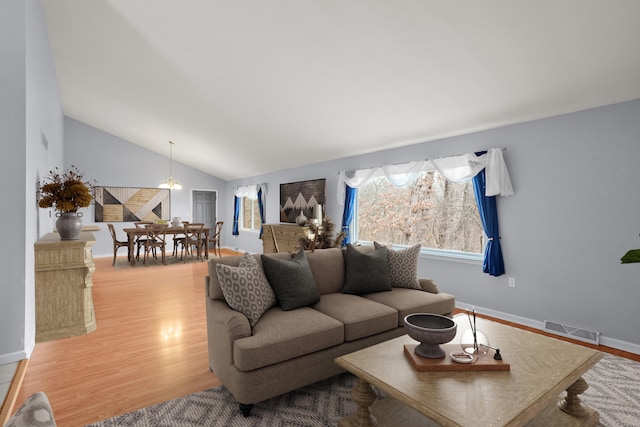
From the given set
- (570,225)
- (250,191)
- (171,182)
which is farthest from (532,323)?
(171,182)

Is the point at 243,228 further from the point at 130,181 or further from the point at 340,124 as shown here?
the point at 340,124

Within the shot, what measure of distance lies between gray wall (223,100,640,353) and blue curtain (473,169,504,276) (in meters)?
0.10

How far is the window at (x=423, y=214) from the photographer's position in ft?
15.3

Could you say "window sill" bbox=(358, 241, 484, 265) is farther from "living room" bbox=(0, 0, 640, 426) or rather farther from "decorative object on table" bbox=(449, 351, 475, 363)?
"decorative object on table" bbox=(449, 351, 475, 363)

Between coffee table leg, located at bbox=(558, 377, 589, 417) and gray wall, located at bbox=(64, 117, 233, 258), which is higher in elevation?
gray wall, located at bbox=(64, 117, 233, 258)

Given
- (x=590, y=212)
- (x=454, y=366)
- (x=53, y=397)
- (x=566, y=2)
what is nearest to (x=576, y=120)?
(x=590, y=212)

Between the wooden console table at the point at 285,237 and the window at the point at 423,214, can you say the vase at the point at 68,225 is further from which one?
the window at the point at 423,214

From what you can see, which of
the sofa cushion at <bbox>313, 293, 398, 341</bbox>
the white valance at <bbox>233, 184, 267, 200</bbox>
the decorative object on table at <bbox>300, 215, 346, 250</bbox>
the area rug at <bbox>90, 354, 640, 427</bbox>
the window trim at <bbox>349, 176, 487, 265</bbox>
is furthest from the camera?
the white valance at <bbox>233, 184, 267, 200</bbox>

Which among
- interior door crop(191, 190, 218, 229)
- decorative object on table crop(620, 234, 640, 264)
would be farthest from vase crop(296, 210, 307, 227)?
decorative object on table crop(620, 234, 640, 264)

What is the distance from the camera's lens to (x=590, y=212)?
133 inches

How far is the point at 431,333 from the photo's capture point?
5.73 ft

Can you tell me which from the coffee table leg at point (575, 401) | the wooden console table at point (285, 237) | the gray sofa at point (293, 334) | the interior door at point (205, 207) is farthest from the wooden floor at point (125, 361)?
the interior door at point (205, 207)

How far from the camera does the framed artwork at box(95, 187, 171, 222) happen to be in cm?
889

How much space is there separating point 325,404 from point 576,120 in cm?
364
